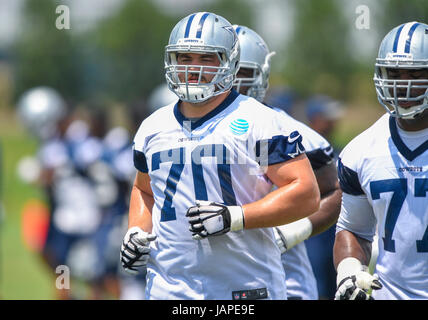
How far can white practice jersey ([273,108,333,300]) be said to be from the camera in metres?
5.14

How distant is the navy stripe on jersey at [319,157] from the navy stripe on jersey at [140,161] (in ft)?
3.48

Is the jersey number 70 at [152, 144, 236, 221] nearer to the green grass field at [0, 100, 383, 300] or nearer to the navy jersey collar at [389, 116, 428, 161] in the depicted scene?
the navy jersey collar at [389, 116, 428, 161]

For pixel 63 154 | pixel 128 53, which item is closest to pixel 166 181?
pixel 63 154

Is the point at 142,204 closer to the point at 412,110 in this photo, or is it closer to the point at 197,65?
the point at 197,65

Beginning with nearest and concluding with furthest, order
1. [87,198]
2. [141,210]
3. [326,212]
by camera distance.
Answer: [141,210] → [326,212] → [87,198]

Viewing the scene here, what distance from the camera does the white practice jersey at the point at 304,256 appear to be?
5.14m

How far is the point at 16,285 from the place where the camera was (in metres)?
11.6

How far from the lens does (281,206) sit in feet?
13.5

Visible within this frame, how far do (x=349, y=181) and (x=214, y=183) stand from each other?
716mm

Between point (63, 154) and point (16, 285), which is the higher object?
point (63, 154)

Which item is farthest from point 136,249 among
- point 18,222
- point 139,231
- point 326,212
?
point 18,222

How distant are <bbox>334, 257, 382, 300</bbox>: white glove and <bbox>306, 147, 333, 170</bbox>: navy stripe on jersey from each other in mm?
940
